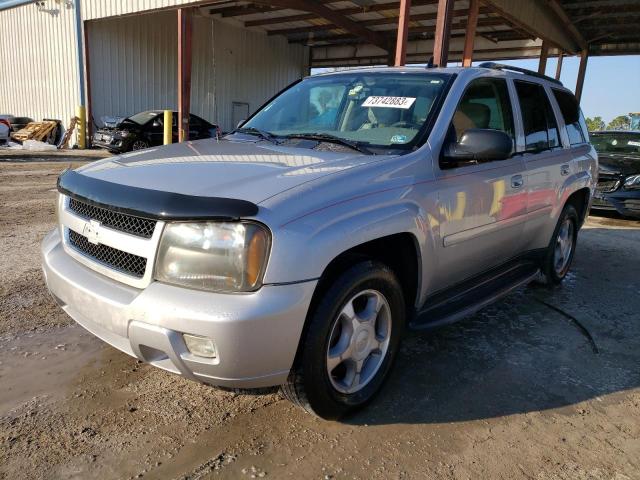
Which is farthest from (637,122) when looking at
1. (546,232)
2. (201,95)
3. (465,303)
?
(465,303)

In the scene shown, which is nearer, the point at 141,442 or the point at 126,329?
the point at 126,329

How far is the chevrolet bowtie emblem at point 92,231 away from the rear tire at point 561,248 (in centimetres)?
363

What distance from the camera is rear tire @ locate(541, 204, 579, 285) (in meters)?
4.54

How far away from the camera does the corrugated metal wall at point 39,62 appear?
59.1ft

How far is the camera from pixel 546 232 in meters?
4.28

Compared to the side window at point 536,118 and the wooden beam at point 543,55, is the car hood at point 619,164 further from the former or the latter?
the wooden beam at point 543,55

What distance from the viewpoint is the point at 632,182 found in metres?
8.22

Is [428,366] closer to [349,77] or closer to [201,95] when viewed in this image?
[349,77]

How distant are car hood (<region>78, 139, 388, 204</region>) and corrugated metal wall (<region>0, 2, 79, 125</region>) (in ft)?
57.4

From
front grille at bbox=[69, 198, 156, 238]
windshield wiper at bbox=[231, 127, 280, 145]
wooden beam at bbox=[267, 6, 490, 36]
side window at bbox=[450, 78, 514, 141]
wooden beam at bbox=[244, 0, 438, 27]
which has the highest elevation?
wooden beam at bbox=[244, 0, 438, 27]

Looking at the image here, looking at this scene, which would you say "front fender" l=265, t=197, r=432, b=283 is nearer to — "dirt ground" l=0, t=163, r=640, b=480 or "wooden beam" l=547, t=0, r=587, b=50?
"dirt ground" l=0, t=163, r=640, b=480

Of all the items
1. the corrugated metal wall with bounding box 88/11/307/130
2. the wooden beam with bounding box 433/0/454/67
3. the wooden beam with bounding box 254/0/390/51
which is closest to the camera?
the wooden beam with bounding box 433/0/454/67

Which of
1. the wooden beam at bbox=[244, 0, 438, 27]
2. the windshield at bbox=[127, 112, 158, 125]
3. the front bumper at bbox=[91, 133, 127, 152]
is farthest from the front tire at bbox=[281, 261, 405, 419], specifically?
the windshield at bbox=[127, 112, 158, 125]

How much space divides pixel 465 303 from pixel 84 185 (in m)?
2.26
